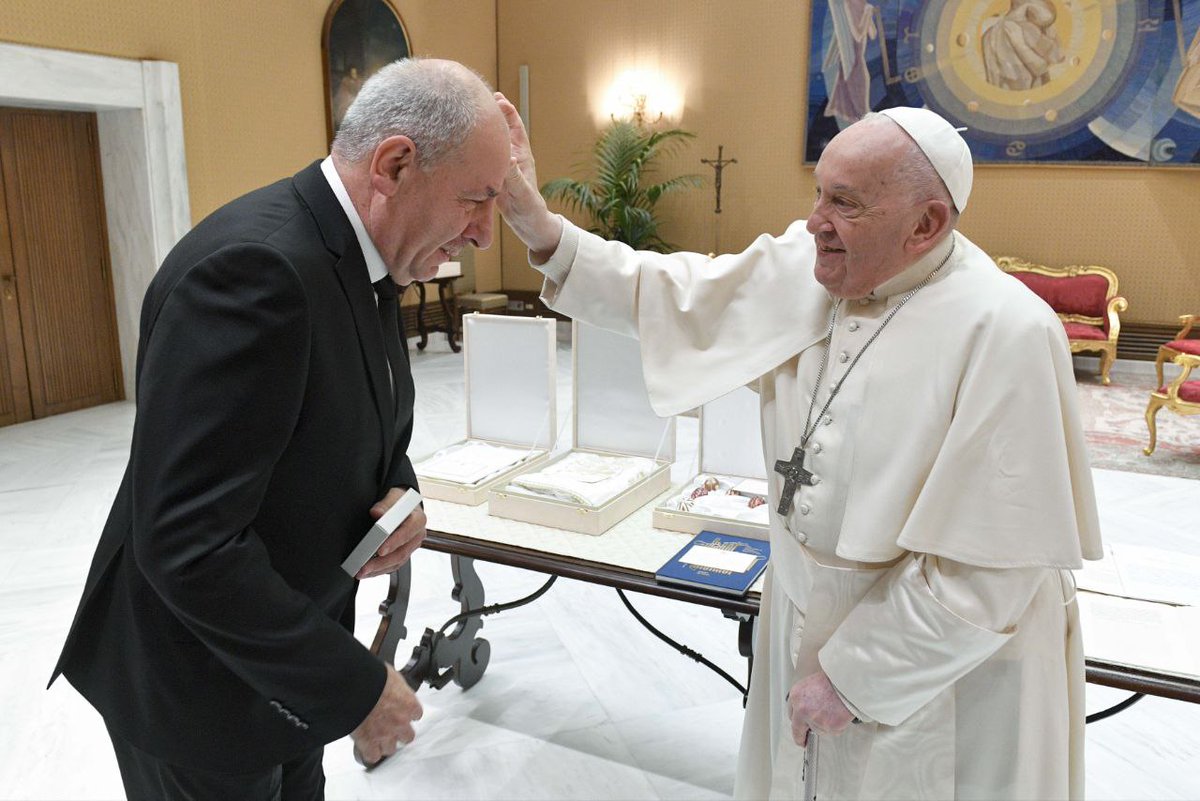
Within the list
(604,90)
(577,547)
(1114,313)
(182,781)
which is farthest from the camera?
(604,90)

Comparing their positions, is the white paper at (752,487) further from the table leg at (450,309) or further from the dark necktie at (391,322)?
the table leg at (450,309)

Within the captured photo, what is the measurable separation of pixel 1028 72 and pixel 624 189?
4.31 metres

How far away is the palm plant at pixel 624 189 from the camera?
33.2ft

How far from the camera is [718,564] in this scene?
7.56ft

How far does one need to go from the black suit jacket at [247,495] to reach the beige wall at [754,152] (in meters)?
9.55

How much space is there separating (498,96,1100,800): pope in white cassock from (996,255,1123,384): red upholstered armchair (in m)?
8.16

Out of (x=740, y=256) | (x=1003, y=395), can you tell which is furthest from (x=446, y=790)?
(x=1003, y=395)

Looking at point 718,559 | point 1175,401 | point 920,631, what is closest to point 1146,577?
point 718,559

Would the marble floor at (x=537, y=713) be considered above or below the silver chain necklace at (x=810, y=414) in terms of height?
below

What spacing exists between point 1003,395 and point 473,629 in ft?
7.61

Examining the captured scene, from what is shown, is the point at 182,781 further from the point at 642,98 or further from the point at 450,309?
the point at 642,98

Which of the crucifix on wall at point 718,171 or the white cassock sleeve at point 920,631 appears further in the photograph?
the crucifix on wall at point 718,171

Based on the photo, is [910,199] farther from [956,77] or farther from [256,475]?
[956,77]

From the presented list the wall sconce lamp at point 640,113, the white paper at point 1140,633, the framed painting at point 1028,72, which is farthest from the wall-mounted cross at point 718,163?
the white paper at point 1140,633
